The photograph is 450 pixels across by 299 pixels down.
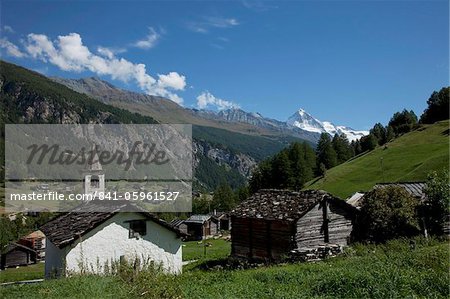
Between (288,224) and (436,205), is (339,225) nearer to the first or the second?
(288,224)

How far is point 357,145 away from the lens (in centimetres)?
14762

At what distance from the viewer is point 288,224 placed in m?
31.8

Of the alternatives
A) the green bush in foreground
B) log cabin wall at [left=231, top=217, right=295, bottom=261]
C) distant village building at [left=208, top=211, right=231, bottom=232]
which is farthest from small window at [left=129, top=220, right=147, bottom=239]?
distant village building at [left=208, top=211, right=231, bottom=232]

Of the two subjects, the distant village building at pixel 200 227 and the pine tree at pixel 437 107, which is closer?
the distant village building at pixel 200 227

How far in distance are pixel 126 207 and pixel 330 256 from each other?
1591 cm

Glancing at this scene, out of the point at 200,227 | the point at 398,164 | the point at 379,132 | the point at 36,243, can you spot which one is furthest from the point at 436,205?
the point at 379,132

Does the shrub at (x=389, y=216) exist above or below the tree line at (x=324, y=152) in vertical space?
below

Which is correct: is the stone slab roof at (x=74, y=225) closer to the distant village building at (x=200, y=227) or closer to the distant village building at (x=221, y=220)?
the distant village building at (x=200, y=227)

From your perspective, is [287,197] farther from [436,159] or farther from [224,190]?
[224,190]

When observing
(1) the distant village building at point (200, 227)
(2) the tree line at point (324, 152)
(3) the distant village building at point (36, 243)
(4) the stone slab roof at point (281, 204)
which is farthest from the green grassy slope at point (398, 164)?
(3) the distant village building at point (36, 243)

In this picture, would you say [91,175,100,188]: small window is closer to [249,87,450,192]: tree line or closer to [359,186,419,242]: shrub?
[359,186,419,242]: shrub

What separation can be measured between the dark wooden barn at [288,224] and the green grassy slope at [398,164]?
144ft

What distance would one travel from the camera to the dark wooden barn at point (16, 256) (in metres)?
72.3

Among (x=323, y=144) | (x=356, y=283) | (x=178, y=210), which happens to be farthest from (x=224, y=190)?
(x=356, y=283)
